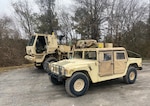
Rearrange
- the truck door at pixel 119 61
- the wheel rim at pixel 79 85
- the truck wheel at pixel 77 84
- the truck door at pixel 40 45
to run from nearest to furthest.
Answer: the truck wheel at pixel 77 84 < the wheel rim at pixel 79 85 < the truck door at pixel 119 61 < the truck door at pixel 40 45

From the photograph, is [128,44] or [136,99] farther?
[128,44]

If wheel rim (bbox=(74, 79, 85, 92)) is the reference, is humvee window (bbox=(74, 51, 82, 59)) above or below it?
above

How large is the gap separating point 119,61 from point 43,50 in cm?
549

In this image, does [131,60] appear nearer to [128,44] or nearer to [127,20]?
[128,44]

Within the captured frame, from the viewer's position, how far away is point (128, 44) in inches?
742

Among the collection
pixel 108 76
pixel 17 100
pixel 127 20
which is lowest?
pixel 17 100

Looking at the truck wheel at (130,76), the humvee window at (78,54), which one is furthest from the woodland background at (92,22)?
the truck wheel at (130,76)

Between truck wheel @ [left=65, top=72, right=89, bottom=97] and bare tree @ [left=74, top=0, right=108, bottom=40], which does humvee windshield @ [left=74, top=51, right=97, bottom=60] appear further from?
bare tree @ [left=74, top=0, right=108, bottom=40]

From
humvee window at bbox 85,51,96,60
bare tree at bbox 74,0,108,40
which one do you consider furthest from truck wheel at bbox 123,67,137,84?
bare tree at bbox 74,0,108,40

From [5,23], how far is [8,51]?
4.10 metres

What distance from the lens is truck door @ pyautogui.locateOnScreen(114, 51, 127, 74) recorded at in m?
6.67

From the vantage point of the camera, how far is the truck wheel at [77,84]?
5.52 metres

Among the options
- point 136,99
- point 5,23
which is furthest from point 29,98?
point 5,23

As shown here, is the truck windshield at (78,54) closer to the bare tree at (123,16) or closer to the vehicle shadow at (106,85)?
the vehicle shadow at (106,85)
